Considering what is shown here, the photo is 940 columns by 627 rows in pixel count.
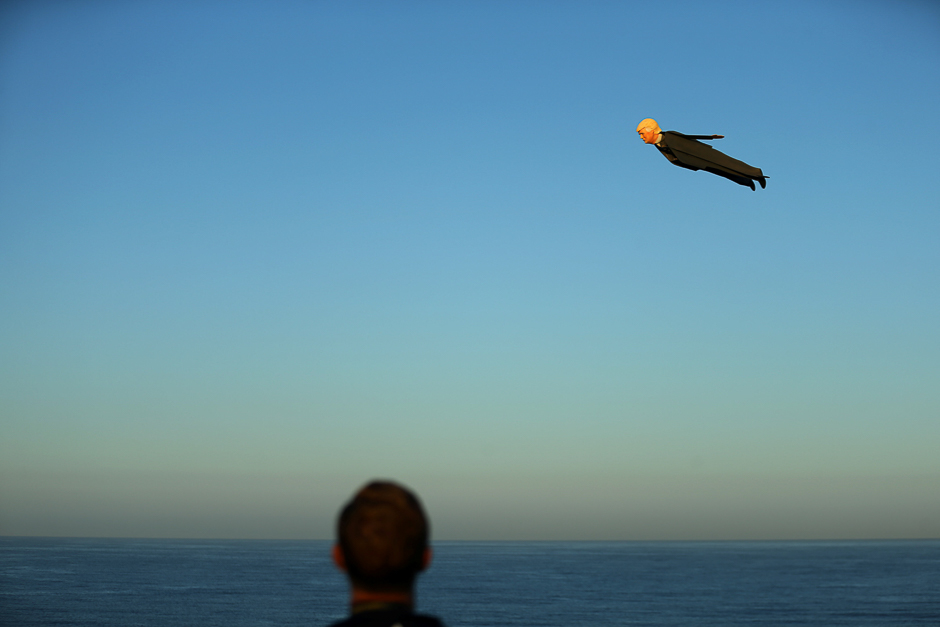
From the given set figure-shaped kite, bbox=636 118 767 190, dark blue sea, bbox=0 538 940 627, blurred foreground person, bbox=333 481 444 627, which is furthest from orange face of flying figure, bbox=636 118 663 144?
dark blue sea, bbox=0 538 940 627

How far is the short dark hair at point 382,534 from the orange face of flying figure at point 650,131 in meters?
6.03

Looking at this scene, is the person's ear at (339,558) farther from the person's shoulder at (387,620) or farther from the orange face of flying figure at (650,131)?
the orange face of flying figure at (650,131)

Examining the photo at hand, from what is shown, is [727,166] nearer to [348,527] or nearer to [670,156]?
[670,156]

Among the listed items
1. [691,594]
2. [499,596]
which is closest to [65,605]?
[499,596]

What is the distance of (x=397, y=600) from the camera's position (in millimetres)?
2488

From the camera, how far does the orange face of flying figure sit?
7.82 m

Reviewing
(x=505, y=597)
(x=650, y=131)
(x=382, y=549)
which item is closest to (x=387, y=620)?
(x=382, y=549)

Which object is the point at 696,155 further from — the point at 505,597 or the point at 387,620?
the point at 505,597

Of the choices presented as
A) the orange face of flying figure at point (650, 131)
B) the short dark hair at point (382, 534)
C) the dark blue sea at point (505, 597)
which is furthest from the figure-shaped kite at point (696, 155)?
the dark blue sea at point (505, 597)

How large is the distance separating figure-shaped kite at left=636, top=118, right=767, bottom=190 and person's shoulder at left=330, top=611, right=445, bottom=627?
20.2 feet

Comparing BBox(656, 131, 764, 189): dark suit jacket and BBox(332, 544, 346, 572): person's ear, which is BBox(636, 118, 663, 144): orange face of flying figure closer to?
BBox(656, 131, 764, 189): dark suit jacket

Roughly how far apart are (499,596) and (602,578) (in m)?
46.3

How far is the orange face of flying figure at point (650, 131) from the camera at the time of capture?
7820mm

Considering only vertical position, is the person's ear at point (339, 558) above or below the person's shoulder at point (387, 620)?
above
